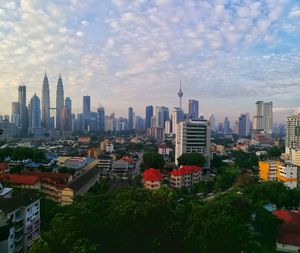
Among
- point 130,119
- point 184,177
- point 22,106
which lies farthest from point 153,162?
point 130,119

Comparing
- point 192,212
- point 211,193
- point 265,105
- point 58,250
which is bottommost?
point 211,193

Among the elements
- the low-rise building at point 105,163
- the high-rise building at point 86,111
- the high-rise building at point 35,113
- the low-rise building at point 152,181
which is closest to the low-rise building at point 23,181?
the low-rise building at point 152,181

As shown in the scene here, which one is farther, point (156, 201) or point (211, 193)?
point (211, 193)

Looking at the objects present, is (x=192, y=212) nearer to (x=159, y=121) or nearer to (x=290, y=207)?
(x=290, y=207)

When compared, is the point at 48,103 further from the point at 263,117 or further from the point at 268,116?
the point at 268,116

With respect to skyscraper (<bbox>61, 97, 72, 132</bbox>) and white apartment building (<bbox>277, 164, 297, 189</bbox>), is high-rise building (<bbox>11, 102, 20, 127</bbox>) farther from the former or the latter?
white apartment building (<bbox>277, 164, 297, 189</bbox>)

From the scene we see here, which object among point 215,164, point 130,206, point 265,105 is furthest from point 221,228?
point 265,105
